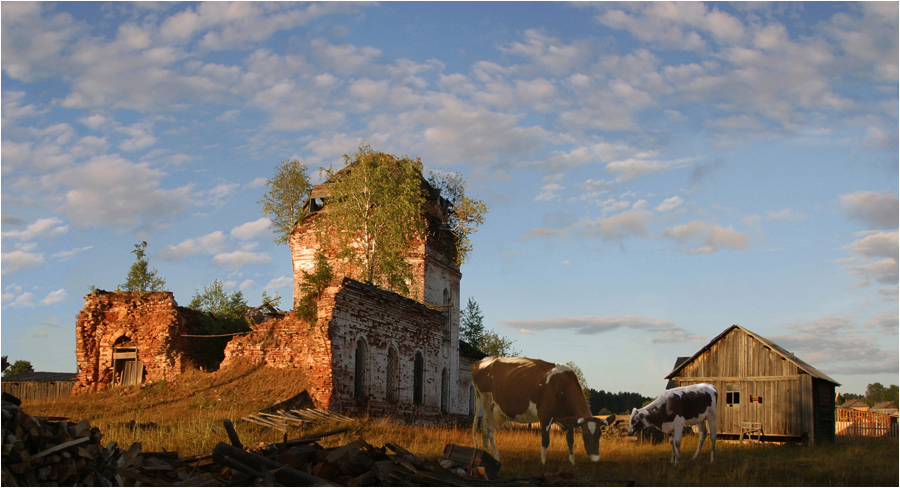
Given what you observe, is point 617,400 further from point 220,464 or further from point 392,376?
point 220,464

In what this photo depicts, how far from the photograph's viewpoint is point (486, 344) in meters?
57.5

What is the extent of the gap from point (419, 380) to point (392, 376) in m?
2.48

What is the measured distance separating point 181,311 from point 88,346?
3.51m

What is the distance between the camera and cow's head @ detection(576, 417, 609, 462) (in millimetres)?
12336

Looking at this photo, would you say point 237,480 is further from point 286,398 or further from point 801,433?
point 801,433

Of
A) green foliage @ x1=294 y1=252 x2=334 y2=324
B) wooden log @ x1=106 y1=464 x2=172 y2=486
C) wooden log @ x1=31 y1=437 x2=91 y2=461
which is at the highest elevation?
green foliage @ x1=294 y1=252 x2=334 y2=324

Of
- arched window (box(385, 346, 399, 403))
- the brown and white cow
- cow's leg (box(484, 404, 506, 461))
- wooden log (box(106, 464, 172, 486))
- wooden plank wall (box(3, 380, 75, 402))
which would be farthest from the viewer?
wooden plank wall (box(3, 380, 75, 402))

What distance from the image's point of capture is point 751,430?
916 inches

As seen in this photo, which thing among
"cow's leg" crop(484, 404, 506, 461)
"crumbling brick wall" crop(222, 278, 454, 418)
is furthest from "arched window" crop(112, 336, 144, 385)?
"cow's leg" crop(484, 404, 506, 461)

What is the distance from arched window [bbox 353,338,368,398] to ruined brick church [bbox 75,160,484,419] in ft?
0.11

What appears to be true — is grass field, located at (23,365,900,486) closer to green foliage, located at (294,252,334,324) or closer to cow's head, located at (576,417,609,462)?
cow's head, located at (576,417,609,462)

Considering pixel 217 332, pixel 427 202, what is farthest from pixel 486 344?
pixel 217 332

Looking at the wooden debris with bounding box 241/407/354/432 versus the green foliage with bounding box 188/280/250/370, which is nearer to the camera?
the wooden debris with bounding box 241/407/354/432

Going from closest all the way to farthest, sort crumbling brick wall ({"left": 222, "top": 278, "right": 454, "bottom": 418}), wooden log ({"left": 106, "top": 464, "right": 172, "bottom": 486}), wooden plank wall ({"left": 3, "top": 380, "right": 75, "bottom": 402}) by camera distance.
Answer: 1. wooden log ({"left": 106, "top": 464, "right": 172, "bottom": 486})
2. crumbling brick wall ({"left": 222, "top": 278, "right": 454, "bottom": 418})
3. wooden plank wall ({"left": 3, "top": 380, "right": 75, "bottom": 402})
